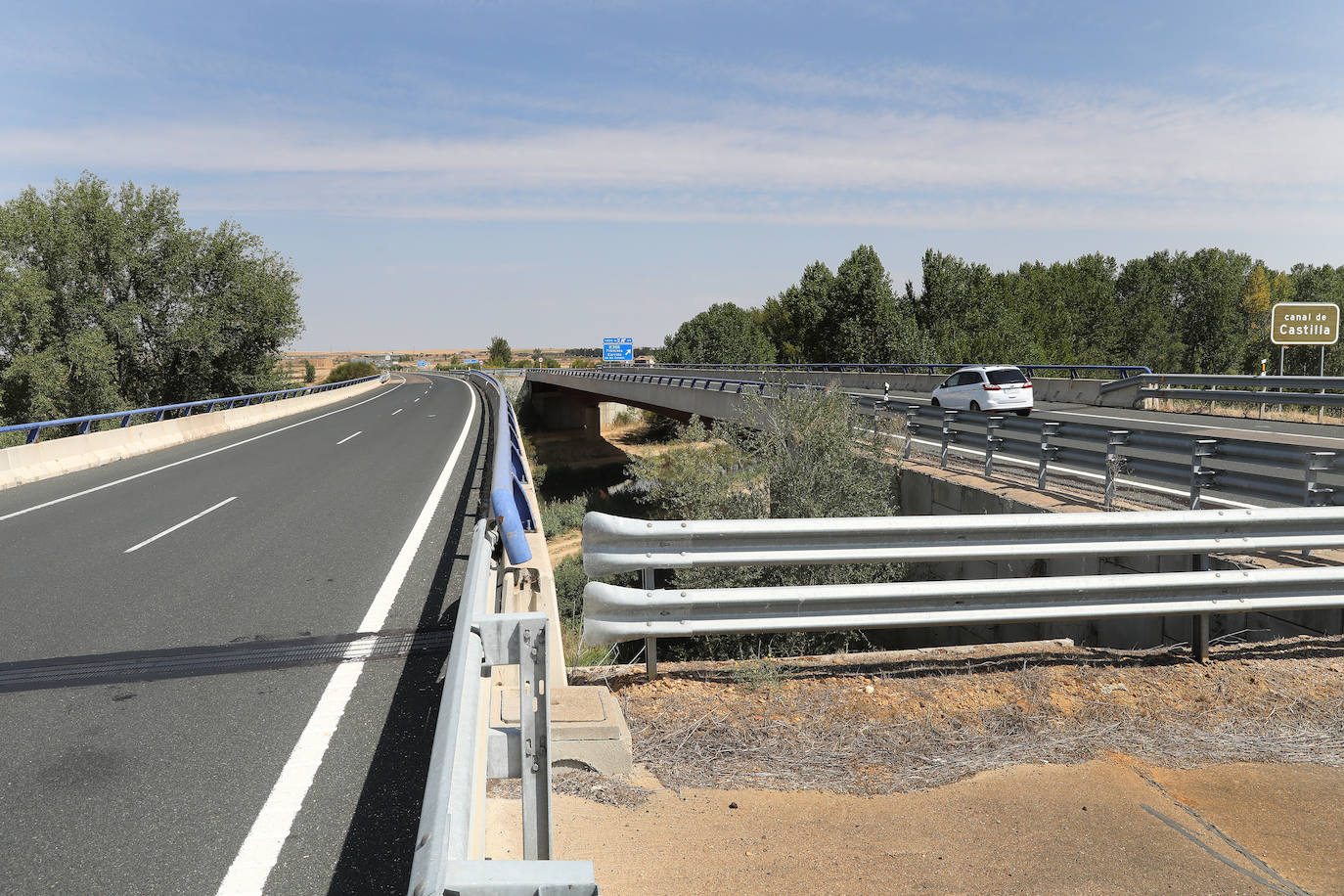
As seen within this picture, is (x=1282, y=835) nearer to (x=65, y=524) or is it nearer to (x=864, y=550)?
(x=864, y=550)

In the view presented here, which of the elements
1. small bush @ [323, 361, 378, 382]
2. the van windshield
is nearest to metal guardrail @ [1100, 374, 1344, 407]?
the van windshield

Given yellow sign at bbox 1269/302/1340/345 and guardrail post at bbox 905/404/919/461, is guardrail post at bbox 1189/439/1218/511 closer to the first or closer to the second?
guardrail post at bbox 905/404/919/461

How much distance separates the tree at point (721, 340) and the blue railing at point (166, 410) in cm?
4379

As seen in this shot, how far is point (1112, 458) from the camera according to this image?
30.5 feet

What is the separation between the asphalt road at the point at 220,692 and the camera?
3.61 meters

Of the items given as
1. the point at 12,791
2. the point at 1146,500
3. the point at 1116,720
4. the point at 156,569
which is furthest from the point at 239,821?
the point at 1146,500

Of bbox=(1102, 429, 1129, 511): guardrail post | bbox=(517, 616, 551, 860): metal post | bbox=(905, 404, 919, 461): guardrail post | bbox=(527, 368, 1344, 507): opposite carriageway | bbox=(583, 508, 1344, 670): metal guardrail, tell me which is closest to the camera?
bbox=(517, 616, 551, 860): metal post

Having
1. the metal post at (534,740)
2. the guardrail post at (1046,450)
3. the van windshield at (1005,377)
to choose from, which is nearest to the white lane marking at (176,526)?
the metal post at (534,740)

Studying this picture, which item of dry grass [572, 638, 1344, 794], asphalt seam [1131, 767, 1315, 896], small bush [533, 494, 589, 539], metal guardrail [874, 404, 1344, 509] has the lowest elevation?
small bush [533, 494, 589, 539]

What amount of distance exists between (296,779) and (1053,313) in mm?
105358

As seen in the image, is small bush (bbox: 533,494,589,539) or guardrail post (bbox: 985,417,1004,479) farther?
small bush (bbox: 533,494,589,539)

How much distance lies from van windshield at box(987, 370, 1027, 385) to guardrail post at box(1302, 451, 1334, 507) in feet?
48.3

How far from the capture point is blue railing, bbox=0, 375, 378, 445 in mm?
17894

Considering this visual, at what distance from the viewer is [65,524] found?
37.4ft
